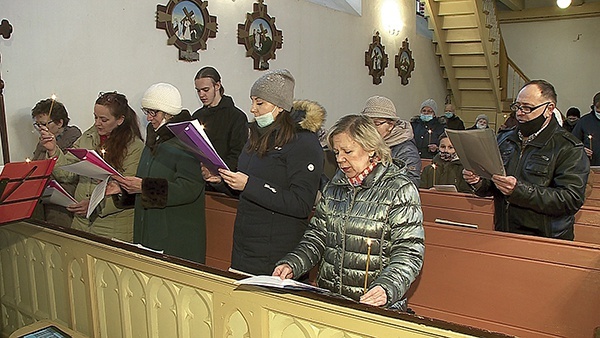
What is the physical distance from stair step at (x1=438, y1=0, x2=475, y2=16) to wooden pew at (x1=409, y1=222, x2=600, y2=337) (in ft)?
26.1

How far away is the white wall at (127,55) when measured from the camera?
4566mm

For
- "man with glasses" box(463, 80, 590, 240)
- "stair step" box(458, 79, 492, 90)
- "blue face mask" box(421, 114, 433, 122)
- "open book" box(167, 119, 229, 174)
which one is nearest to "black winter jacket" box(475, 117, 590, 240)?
"man with glasses" box(463, 80, 590, 240)

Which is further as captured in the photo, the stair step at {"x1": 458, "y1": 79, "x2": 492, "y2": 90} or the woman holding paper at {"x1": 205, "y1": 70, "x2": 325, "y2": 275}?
the stair step at {"x1": 458, "y1": 79, "x2": 492, "y2": 90}

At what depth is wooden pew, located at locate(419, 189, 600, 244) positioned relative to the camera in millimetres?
3703

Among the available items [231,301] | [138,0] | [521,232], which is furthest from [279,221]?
[138,0]

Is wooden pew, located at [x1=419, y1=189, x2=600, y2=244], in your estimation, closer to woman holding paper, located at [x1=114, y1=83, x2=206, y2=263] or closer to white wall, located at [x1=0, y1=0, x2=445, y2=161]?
woman holding paper, located at [x1=114, y1=83, x2=206, y2=263]

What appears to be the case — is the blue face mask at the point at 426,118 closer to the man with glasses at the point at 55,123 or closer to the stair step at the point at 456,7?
the stair step at the point at 456,7

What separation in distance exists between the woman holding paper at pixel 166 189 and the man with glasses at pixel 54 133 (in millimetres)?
1016

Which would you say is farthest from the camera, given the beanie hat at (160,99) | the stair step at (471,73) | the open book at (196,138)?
the stair step at (471,73)

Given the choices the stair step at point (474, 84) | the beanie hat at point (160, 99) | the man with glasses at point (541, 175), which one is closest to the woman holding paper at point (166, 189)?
the beanie hat at point (160, 99)

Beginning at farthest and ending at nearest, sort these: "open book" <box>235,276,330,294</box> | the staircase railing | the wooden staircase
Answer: the wooden staircase
the staircase railing
"open book" <box>235,276,330,294</box>


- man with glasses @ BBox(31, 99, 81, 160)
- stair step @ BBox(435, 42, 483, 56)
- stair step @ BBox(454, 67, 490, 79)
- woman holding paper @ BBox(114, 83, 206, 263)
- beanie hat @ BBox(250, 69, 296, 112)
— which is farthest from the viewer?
stair step @ BBox(454, 67, 490, 79)

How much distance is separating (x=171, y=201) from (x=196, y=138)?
700 mm

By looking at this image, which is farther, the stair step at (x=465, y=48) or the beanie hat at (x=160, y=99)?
the stair step at (x=465, y=48)
